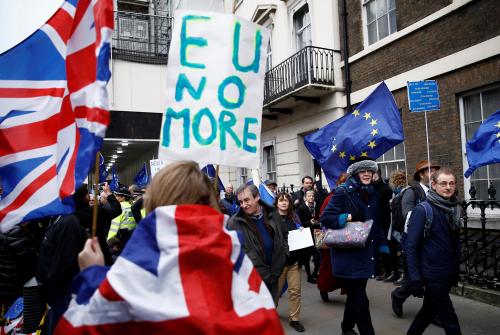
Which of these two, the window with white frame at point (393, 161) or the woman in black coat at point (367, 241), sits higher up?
the window with white frame at point (393, 161)

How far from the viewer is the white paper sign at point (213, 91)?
2.91 meters

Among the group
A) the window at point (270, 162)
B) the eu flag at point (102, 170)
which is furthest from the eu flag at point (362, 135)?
the window at point (270, 162)

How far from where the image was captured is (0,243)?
12.3 feet

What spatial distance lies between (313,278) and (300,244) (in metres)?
2.53

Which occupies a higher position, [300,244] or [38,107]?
[38,107]

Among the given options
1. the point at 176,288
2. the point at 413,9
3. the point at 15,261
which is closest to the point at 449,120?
the point at 413,9

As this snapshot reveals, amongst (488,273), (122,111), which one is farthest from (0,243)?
(122,111)

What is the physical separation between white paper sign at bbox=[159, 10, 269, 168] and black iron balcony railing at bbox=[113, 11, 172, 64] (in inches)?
661

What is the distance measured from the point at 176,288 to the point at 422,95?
20.6 feet

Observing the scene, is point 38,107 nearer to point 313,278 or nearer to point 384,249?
point 384,249

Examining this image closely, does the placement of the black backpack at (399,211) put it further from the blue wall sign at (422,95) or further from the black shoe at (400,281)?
the blue wall sign at (422,95)

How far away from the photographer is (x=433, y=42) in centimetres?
888

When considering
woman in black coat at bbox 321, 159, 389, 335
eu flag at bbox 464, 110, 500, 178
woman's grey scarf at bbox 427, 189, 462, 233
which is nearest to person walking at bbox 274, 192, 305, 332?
woman in black coat at bbox 321, 159, 389, 335

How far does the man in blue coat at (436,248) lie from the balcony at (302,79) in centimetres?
844
